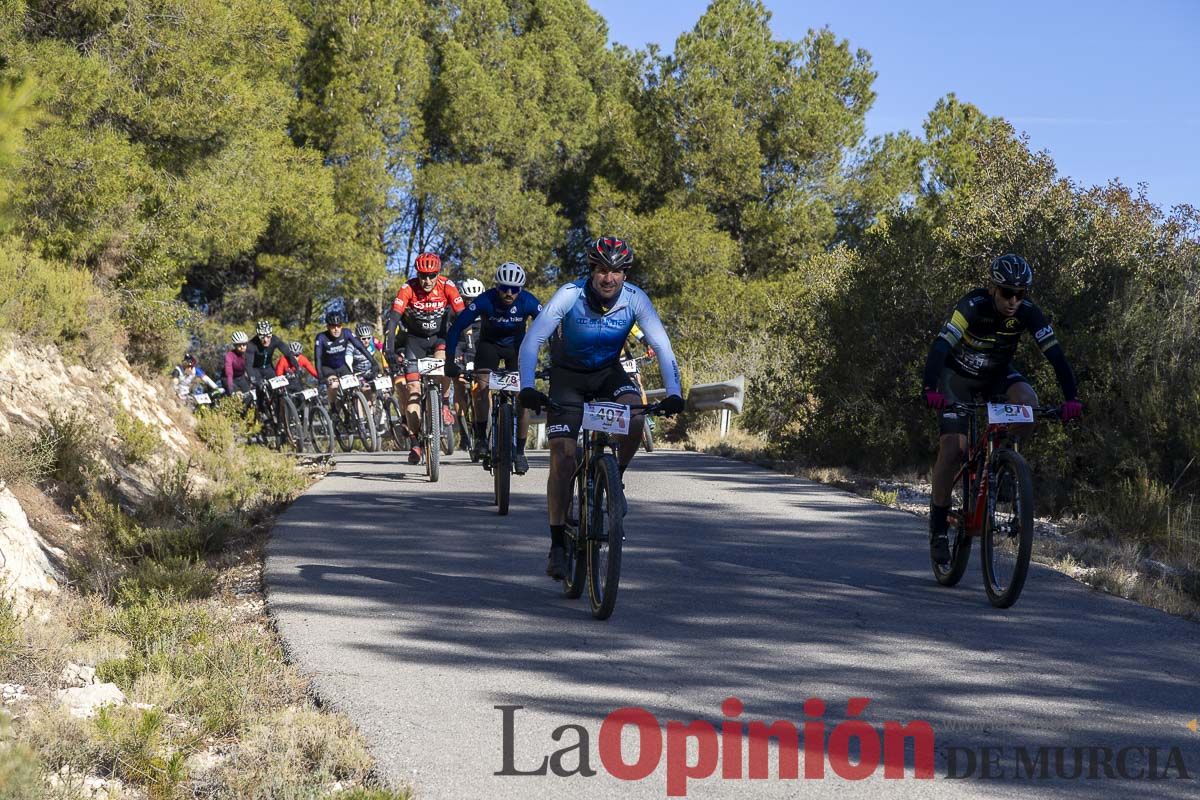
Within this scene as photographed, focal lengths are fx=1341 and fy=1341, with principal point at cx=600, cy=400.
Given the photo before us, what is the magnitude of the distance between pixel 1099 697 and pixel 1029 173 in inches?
419

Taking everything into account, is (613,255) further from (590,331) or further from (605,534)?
(605,534)

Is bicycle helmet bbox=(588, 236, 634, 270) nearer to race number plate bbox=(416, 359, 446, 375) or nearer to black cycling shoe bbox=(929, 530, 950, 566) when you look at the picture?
black cycling shoe bbox=(929, 530, 950, 566)

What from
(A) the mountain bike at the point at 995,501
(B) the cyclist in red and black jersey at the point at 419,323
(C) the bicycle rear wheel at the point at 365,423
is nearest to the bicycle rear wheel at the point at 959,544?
(A) the mountain bike at the point at 995,501

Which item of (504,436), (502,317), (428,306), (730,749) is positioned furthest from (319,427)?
(730,749)

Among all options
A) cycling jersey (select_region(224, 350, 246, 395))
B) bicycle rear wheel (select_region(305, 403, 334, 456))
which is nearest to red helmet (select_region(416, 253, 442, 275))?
bicycle rear wheel (select_region(305, 403, 334, 456))

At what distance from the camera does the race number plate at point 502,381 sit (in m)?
10.9

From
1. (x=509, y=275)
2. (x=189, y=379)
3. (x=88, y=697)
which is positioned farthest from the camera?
(x=189, y=379)

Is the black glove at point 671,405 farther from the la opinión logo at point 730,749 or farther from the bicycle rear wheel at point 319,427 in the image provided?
the bicycle rear wheel at point 319,427

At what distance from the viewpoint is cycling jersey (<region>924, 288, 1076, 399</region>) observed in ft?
27.5

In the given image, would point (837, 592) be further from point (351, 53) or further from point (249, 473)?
point (351, 53)

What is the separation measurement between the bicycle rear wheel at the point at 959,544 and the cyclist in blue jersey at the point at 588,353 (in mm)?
Answer: 2029

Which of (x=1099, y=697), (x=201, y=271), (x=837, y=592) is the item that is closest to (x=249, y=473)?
(x=837, y=592)

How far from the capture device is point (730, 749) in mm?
5199

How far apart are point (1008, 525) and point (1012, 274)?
1.55 metres
